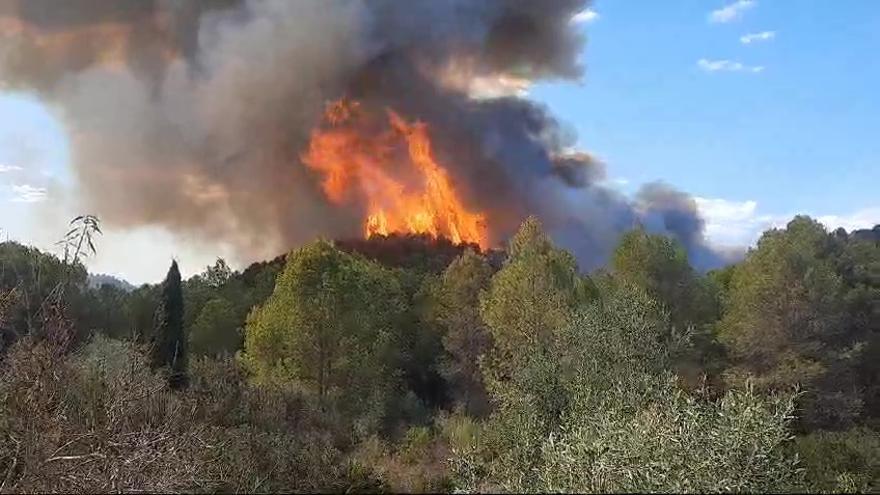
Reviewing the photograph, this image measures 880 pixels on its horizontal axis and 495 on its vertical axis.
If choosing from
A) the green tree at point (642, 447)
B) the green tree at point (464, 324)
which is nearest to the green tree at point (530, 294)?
the green tree at point (464, 324)

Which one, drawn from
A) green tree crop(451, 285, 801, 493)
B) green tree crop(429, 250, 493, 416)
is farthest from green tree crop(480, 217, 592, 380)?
green tree crop(451, 285, 801, 493)

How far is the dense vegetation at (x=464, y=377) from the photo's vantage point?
9094 mm

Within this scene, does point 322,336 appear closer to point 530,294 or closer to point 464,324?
point 530,294

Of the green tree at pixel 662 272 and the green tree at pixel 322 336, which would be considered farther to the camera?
the green tree at pixel 662 272

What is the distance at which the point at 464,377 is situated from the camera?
40438mm

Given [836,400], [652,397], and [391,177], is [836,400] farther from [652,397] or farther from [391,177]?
[391,177]

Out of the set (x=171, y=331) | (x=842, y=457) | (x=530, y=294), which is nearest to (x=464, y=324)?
(x=530, y=294)

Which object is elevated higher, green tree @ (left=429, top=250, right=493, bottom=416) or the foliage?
green tree @ (left=429, top=250, right=493, bottom=416)

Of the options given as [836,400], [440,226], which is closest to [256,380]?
[836,400]

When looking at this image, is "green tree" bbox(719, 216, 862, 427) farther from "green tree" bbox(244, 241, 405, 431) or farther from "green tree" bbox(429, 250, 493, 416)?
"green tree" bbox(244, 241, 405, 431)

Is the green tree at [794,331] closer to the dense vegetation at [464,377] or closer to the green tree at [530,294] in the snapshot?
the dense vegetation at [464,377]

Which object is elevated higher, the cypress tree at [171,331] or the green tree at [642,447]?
the cypress tree at [171,331]

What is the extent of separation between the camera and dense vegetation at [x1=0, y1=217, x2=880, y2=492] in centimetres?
909

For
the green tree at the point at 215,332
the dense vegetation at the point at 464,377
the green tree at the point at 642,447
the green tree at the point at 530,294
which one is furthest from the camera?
the green tree at the point at 215,332
